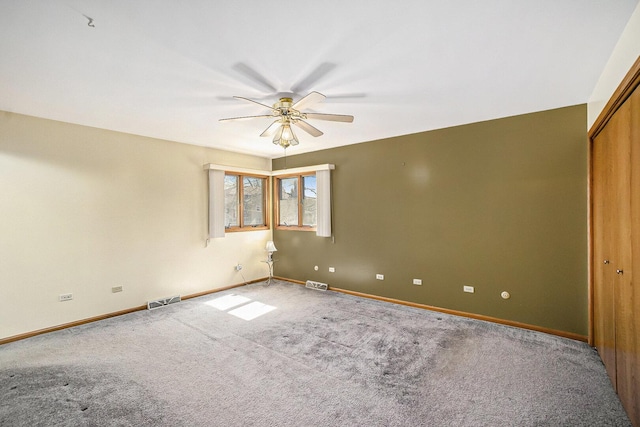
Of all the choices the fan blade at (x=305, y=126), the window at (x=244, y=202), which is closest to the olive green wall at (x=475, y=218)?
the window at (x=244, y=202)

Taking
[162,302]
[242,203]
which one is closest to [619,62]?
[242,203]

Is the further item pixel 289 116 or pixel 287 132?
pixel 287 132

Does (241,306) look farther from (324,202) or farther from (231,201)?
(324,202)

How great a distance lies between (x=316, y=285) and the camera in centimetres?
532

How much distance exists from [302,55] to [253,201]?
13.5 feet

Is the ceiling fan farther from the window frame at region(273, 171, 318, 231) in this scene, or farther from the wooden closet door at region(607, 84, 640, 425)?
the window frame at region(273, 171, 318, 231)

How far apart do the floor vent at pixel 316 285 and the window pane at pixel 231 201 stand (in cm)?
178

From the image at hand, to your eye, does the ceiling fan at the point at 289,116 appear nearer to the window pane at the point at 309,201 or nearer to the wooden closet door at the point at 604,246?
the wooden closet door at the point at 604,246

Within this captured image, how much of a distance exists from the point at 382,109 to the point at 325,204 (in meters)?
2.23

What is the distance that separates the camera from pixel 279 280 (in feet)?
19.5

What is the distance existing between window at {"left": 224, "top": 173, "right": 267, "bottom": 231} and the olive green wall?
1.68 m

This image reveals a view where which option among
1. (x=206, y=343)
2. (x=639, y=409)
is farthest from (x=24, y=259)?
(x=639, y=409)

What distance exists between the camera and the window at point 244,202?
5492mm

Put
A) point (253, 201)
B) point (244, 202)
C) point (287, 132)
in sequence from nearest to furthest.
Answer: point (287, 132)
point (244, 202)
point (253, 201)
